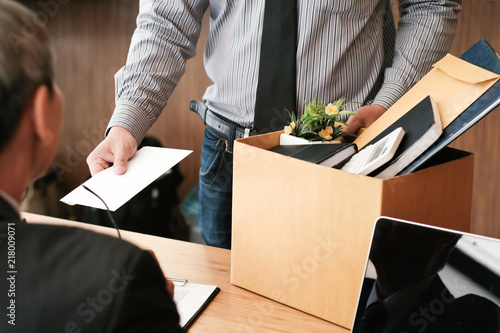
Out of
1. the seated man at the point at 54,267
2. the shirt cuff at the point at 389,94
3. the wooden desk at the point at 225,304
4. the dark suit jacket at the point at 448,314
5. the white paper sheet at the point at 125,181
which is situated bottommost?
the wooden desk at the point at 225,304

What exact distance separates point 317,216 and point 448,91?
33cm

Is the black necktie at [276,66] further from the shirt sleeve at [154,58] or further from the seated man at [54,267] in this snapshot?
the seated man at [54,267]

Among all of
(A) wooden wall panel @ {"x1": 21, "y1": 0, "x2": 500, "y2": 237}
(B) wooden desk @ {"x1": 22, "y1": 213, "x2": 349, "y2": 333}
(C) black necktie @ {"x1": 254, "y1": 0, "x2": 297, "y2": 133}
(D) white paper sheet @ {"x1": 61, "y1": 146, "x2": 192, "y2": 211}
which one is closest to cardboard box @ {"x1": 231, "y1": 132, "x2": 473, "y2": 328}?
(B) wooden desk @ {"x1": 22, "y1": 213, "x2": 349, "y2": 333}

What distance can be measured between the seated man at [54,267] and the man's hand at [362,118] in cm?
71

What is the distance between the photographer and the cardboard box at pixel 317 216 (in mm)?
694

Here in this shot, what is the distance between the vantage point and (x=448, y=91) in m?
0.80

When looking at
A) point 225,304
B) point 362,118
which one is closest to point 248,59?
point 362,118

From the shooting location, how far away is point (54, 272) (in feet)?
1.41

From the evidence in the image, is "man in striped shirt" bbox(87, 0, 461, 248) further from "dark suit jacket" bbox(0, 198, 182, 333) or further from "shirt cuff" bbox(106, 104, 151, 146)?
"dark suit jacket" bbox(0, 198, 182, 333)

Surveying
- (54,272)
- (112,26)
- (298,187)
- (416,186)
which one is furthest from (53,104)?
(112,26)

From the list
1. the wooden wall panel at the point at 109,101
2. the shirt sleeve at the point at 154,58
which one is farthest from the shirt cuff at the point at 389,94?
the wooden wall panel at the point at 109,101

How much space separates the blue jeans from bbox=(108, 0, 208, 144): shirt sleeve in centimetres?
20

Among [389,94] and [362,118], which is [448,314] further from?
[389,94]

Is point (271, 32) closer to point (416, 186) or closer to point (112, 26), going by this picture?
point (416, 186)
